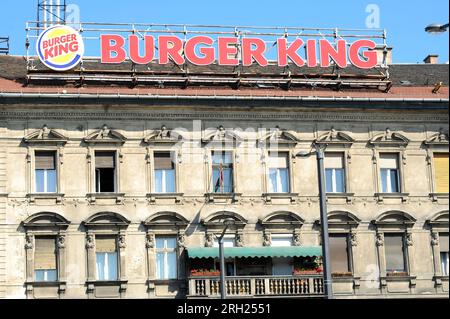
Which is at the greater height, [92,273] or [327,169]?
[327,169]

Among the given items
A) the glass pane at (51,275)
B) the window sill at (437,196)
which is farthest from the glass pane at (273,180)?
the glass pane at (51,275)

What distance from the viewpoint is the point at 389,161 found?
142 ft

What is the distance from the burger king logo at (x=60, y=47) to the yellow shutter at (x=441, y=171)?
648 inches

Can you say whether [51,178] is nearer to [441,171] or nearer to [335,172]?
[335,172]

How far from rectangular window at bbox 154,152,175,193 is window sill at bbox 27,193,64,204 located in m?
4.10

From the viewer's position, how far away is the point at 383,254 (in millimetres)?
42125

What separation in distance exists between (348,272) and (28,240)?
44.3 feet

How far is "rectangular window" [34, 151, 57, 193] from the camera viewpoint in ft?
132

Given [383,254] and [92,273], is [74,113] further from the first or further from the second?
[383,254]

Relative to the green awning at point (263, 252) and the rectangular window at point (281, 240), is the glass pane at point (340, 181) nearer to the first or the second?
the rectangular window at point (281, 240)

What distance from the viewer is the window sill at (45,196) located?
3981 cm
